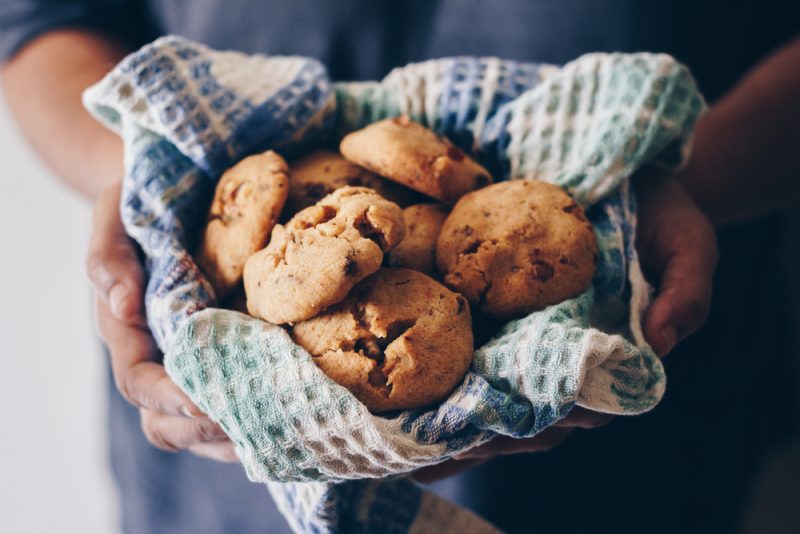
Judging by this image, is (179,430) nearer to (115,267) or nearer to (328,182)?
(115,267)

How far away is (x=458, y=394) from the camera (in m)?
A: 0.59

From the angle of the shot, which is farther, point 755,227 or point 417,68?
point 755,227

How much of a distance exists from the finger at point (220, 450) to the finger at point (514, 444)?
229 millimetres

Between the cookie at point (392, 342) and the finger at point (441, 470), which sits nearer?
the cookie at point (392, 342)

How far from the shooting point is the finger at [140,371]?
668 mm

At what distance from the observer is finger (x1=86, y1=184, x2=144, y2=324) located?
0.72m

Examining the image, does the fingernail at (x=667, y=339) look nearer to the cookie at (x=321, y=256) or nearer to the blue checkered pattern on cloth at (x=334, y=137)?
the blue checkered pattern on cloth at (x=334, y=137)

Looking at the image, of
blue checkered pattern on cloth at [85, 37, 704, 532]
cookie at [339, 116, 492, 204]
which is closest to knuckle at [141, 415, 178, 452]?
blue checkered pattern on cloth at [85, 37, 704, 532]

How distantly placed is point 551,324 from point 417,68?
0.39 m

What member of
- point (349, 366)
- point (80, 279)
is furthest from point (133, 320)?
point (80, 279)

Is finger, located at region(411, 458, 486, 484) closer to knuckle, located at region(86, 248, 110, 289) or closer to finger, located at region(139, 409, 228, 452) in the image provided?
finger, located at region(139, 409, 228, 452)

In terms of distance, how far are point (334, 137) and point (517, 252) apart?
0.29 meters

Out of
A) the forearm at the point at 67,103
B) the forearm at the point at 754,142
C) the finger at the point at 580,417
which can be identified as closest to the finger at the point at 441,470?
the finger at the point at 580,417

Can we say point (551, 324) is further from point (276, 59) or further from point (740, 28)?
point (740, 28)
